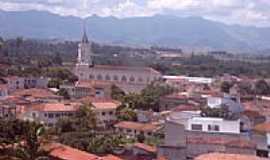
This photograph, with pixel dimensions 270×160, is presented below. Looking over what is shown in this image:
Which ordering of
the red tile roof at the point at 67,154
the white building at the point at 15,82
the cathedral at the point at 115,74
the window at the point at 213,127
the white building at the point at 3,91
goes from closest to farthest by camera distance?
the red tile roof at the point at 67,154, the window at the point at 213,127, the white building at the point at 3,91, the white building at the point at 15,82, the cathedral at the point at 115,74

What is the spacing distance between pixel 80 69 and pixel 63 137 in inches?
1323

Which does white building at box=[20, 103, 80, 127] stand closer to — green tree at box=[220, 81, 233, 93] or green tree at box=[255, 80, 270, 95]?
green tree at box=[220, 81, 233, 93]

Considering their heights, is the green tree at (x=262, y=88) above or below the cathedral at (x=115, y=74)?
below

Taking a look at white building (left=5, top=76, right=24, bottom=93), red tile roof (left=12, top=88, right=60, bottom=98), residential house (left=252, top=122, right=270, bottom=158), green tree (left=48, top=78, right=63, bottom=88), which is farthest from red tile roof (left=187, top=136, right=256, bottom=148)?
green tree (left=48, top=78, right=63, bottom=88)

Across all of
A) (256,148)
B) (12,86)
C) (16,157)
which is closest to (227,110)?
(256,148)

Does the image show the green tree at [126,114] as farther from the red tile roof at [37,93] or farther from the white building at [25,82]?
the white building at [25,82]

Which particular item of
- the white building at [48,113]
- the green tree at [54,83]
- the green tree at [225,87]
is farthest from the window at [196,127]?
the green tree at [225,87]

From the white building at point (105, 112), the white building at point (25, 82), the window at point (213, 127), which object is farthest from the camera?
the white building at point (25, 82)

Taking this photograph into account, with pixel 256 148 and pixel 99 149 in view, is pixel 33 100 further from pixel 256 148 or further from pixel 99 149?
pixel 256 148

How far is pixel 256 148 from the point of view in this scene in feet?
66.2

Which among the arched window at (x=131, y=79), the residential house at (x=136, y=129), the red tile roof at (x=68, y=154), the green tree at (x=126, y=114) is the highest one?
the arched window at (x=131, y=79)

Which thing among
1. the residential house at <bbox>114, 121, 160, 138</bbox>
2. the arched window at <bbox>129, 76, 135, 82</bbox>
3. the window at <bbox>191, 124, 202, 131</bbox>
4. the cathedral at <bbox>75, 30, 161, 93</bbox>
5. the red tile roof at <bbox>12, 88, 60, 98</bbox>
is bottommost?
the residential house at <bbox>114, 121, 160, 138</bbox>

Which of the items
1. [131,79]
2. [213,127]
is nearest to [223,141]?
[213,127]

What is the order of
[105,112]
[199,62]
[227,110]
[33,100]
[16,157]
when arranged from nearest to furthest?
[16,157], [227,110], [105,112], [33,100], [199,62]
